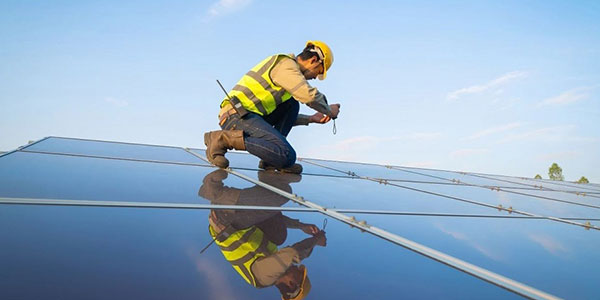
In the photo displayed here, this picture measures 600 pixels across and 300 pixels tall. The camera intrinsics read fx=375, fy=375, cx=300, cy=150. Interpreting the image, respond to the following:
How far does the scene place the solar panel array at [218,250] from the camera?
95 cm

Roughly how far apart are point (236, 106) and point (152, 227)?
264 centimetres

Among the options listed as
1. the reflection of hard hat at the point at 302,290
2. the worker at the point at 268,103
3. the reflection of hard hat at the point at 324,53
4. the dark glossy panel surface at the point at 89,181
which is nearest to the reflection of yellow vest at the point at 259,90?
the worker at the point at 268,103

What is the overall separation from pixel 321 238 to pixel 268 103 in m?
2.73

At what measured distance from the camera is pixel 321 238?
1.50 m

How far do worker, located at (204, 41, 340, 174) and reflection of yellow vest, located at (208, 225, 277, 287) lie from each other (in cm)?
238

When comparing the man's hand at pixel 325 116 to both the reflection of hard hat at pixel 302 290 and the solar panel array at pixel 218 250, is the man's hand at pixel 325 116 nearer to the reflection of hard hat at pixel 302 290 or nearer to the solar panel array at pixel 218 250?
the solar panel array at pixel 218 250

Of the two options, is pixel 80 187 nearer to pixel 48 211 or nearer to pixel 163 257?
pixel 48 211

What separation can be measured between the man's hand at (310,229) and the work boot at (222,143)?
2278 millimetres

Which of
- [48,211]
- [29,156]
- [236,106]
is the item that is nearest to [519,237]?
[48,211]

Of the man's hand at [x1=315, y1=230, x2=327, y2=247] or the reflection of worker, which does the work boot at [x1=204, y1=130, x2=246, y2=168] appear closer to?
the reflection of worker

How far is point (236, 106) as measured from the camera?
3.94 meters

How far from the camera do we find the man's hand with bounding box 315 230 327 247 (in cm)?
143

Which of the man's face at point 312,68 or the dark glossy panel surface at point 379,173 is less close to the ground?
the man's face at point 312,68

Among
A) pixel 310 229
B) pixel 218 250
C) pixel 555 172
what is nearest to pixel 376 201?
pixel 310 229
